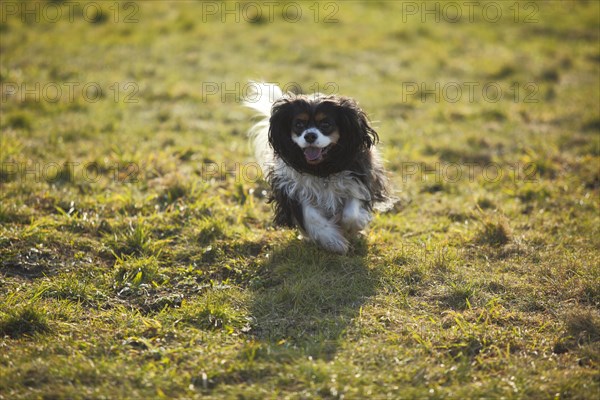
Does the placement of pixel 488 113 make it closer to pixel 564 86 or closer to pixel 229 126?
pixel 564 86

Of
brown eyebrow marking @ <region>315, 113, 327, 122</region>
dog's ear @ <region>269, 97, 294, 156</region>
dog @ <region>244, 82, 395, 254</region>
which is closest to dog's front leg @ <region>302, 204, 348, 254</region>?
dog @ <region>244, 82, 395, 254</region>

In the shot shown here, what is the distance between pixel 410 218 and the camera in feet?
17.7

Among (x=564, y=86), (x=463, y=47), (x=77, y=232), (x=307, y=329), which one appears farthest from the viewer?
(x=463, y=47)

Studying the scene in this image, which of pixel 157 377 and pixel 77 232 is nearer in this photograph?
pixel 157 377

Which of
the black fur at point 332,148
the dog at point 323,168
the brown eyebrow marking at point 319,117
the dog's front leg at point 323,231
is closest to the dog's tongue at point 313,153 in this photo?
the dog at point 323,168

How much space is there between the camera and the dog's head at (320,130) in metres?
4.59

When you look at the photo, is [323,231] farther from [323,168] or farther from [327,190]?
[323,168]

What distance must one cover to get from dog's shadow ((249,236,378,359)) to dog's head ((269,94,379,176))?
1.99 ft

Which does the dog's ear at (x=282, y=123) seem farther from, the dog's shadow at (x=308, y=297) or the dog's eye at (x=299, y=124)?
the dog's shadow at (x=308, y=297)

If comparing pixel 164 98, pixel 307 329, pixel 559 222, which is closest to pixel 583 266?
pixel 559 222

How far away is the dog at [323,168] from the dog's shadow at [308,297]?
0.53ft

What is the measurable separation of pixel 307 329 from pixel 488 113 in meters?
5.15

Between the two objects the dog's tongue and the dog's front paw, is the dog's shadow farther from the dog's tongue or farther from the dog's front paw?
the dog's tongue

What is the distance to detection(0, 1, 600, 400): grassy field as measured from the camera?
3.34 metres
